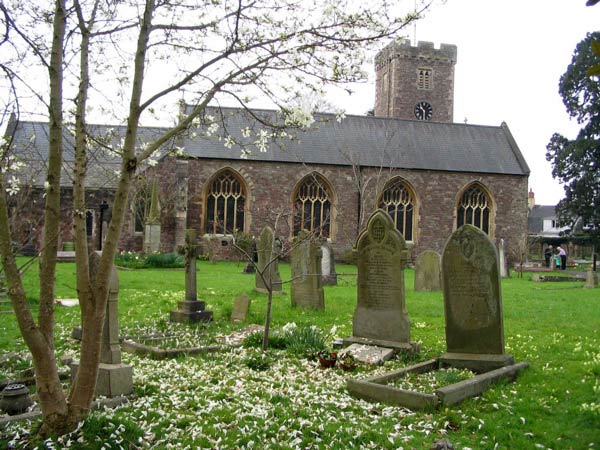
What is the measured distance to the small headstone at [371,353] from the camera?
716 cm

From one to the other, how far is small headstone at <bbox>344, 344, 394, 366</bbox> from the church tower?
1386 inches

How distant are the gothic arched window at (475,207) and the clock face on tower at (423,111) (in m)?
12.5

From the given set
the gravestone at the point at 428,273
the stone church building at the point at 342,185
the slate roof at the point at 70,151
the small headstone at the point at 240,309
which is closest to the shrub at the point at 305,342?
the small headstone at the point at 240,309

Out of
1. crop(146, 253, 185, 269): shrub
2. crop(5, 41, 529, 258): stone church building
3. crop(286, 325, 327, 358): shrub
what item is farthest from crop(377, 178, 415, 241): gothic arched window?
crop(286, 325, 327, 358): shrub

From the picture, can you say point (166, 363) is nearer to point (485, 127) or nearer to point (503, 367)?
point (503, 367)

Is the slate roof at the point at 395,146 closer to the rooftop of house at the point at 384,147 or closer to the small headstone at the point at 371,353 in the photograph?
the rooftop of house at the point at 384,147

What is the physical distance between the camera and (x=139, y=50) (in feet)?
15.0

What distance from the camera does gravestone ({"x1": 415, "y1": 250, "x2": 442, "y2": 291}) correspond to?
15258mm

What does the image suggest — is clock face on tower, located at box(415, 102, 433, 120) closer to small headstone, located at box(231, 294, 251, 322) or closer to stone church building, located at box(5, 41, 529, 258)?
stone church building, located at box(5, 41, 529, 258)

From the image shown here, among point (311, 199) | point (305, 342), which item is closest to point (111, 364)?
point (305, 342)

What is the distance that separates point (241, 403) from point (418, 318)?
5728mm

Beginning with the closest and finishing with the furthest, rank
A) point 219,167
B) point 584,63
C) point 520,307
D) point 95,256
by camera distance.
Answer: point 95,256
point 520,307
point 219,167
point 584,63

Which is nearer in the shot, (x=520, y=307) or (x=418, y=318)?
(x=418, y=318)

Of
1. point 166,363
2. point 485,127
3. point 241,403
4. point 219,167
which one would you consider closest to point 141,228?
point 219,167
